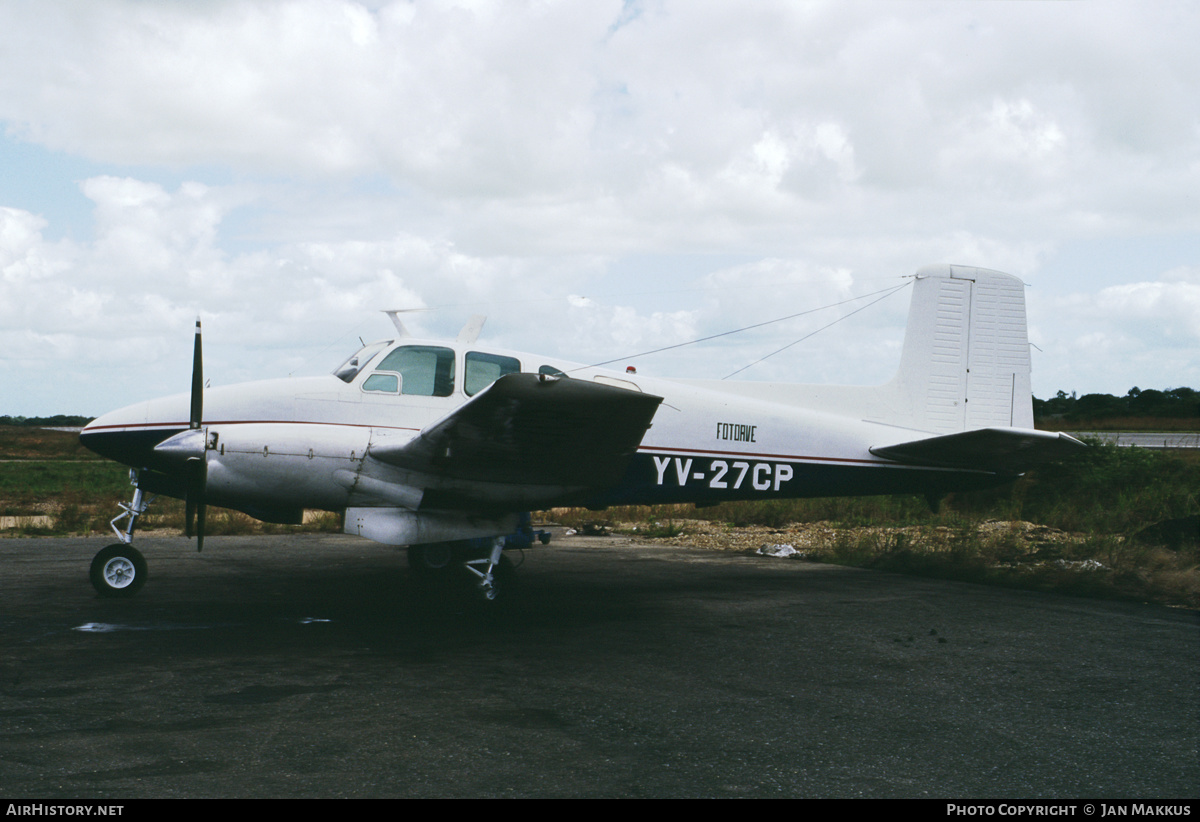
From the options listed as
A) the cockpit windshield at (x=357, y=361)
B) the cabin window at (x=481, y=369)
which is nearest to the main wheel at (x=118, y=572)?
the cockpit windshield at (x=357, y=361)

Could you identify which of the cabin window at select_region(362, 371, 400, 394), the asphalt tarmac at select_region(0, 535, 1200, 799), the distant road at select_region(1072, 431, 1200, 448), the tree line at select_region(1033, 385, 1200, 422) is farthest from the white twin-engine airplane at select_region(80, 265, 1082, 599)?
the tree line at select_region(1033, 385, 1200, 422)

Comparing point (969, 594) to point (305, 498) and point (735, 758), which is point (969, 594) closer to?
point (735, 758)

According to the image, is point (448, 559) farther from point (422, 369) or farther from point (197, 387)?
point (197, 387)

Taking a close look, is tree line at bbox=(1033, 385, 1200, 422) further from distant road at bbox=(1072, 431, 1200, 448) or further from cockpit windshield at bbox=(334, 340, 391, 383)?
cockpit windshield at bbox=(334, 340, 391, 383)

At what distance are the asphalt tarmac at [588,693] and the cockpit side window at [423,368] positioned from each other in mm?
2226

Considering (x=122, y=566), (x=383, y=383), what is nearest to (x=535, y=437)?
(x=383, y=383)

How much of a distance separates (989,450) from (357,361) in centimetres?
736

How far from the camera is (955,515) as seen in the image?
651 inches

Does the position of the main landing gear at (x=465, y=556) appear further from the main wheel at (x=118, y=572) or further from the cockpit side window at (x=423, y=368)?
the main wheel at (x=118, y=572)

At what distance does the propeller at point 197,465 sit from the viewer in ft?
24.0

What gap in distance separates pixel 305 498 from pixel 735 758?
5072mm

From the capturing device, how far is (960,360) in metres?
10.4

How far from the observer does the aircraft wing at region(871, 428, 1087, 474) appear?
29.1 feet

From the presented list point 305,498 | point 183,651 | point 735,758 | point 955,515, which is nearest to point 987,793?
point 735,758
